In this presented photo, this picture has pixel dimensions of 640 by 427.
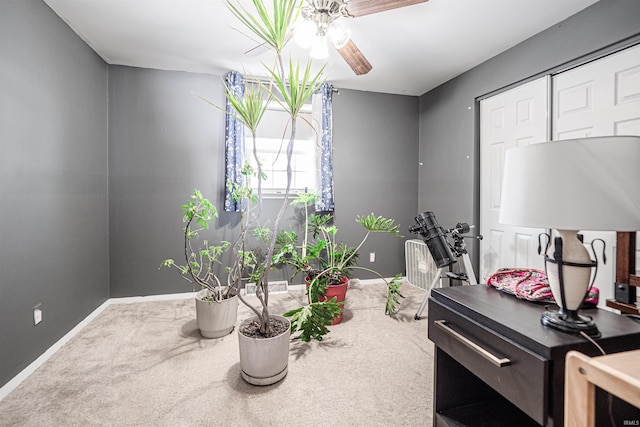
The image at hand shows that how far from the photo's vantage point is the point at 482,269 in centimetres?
311

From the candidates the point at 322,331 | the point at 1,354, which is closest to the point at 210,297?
the point at 322,331

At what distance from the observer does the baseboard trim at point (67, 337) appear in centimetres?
172

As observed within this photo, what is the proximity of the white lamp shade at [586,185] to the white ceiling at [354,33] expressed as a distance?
183cm

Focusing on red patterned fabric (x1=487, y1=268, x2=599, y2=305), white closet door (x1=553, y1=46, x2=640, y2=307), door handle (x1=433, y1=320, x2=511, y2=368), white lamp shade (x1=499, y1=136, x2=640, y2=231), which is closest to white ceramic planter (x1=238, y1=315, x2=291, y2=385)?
door handle (x1=433, y1=320, x2=511, y2=368)

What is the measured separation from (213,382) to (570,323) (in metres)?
1.79

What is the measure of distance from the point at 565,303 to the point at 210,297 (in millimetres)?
2223

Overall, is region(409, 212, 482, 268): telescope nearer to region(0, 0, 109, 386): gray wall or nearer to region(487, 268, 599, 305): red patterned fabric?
region(487, 268, 599, 305): red patterned fabric

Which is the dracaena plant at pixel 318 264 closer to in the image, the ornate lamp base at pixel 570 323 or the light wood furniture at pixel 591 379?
the ornate lamp base at pixel 570 323

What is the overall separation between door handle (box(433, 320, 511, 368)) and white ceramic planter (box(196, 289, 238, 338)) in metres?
1.69

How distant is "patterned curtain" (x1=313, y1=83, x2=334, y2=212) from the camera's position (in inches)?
138

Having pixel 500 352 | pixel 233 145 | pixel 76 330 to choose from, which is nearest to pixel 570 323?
pixel 500 352

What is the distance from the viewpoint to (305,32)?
182 centimetres

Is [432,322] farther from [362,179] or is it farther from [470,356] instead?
[362,179]

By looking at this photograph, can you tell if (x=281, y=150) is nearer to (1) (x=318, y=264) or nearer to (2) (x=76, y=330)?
(1) (x=318, y=264)
